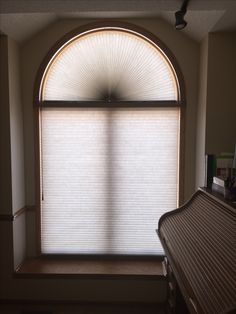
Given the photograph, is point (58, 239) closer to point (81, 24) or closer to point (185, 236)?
point (185, 236)

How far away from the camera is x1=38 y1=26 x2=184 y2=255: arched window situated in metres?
2.59

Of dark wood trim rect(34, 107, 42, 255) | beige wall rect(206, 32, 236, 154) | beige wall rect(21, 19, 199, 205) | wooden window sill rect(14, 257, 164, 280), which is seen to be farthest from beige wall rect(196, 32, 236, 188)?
dark wood trim rect(34, 107, 42, 255)

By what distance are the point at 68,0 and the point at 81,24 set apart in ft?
3.23

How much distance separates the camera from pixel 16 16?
2.11m

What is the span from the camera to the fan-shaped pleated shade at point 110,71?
2.58 m

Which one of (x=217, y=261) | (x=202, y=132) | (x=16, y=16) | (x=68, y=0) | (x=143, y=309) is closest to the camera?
(x=217, y=261)

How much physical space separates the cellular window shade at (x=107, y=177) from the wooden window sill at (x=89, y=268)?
10 centimetres

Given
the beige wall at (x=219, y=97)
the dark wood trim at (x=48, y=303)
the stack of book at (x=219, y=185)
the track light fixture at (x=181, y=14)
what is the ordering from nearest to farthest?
the track light fixture at (x=181, y=14) → the stack of book at (x=219, y=185) → the beige wall at (x=219, y=97) → the dark wood trim at (x=48, y=303)

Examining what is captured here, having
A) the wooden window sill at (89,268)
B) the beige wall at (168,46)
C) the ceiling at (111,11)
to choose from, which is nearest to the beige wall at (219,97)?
the ceiling at (111,11)

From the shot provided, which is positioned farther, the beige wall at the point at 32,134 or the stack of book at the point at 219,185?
the beige wall at the point at 32,134

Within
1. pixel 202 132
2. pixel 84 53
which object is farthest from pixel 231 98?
pixel 84 53

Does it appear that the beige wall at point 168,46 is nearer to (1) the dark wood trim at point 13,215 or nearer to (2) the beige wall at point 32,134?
(2) the beige wall at point 32,134

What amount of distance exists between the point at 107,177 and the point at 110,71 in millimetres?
1073

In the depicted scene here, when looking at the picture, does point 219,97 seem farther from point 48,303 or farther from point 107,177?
point 48,303
